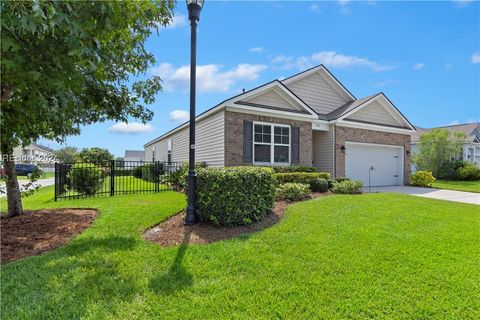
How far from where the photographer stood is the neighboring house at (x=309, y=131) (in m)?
11.1

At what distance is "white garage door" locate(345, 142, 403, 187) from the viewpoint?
14.5 meters

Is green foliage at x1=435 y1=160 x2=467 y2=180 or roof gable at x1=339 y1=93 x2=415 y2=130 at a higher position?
roof gable at x1=339 y1=93 x2=415 y2=130

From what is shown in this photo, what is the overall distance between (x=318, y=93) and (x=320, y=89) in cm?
31

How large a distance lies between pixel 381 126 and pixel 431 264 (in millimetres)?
12601

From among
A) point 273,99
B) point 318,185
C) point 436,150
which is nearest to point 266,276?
point 318,185

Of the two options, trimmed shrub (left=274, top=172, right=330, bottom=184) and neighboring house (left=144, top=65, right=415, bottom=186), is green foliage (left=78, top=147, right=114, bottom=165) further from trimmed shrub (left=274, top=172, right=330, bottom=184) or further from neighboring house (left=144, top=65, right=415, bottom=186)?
trimmed shrub (left=274, top=172, right=330, bottom=184)

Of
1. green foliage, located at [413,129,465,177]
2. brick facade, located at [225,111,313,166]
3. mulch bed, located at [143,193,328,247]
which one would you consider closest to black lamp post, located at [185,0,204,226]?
mulch bed, located at [143,193,328,247]

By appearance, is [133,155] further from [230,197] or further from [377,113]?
[230,197]

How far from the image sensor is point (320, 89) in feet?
51.6

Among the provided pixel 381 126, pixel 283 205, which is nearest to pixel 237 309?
pixel 283 205

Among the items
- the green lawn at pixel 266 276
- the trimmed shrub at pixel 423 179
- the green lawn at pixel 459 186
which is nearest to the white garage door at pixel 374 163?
the trimmed shrub at pixel 423 179

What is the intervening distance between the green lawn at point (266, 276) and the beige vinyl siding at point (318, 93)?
34.1 feet

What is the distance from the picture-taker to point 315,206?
760cm

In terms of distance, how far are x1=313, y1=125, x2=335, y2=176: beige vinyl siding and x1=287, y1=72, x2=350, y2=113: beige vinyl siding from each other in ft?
5.80
